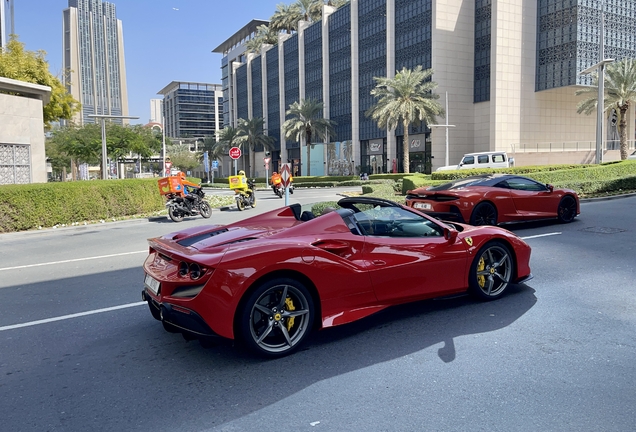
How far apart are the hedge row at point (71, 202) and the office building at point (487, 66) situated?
115 feet

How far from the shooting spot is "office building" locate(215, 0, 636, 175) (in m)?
48.7

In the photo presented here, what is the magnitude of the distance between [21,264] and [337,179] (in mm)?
42941

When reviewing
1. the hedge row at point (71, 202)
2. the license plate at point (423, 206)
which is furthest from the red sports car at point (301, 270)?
the hedge row at point (71, 202)

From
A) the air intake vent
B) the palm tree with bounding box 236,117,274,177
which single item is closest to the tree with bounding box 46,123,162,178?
the palm tree with bounding box 236,117,274,177

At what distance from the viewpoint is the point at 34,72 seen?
29094 mm

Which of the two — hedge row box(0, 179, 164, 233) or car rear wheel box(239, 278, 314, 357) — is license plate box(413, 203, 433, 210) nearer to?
car rear wheel box(239, 278, 314, 357)

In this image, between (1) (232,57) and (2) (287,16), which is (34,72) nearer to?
(2) (287,16)

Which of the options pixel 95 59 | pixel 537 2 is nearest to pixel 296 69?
pixel 537 2

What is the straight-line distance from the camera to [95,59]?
509 feet

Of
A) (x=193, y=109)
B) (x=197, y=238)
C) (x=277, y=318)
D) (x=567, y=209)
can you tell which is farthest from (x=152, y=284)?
(x=193, y=109)

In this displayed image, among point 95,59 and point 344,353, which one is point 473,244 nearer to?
point 344,353

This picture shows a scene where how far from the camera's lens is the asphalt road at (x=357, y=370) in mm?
3264

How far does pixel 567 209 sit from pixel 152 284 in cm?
1037

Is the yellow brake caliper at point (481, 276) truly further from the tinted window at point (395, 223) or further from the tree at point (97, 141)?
the tree at point (97, 141)
